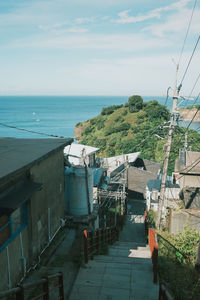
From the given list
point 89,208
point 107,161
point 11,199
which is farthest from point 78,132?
point 11,199

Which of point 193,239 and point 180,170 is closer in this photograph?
point 193,239

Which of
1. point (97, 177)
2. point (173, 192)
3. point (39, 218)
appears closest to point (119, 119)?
point (173, 192)

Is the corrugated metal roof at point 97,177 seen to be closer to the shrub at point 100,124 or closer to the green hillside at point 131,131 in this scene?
the green hillside at point 131,131

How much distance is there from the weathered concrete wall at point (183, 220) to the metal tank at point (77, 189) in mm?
7723

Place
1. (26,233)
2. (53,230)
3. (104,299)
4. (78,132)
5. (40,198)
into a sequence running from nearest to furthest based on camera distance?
(104,299)
(26,233)
(40,198)
(53,230)
(78,132)

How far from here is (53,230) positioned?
32.0 ft

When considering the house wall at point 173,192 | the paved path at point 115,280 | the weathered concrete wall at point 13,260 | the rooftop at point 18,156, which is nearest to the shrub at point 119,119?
the house wall at point 173,192

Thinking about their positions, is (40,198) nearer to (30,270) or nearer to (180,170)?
(30,270)

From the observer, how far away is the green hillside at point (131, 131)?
52.7 m

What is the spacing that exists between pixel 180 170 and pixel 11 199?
717 inches

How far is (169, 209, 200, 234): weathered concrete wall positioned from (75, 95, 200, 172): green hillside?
26.5m

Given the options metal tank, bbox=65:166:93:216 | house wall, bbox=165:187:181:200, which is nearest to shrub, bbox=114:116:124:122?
house wall, bbox=165:187:181:200

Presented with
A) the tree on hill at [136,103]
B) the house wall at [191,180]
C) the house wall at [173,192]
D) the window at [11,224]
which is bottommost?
the house wall at [173,192]

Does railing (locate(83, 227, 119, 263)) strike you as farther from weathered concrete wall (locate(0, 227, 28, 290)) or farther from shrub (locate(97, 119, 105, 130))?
shrub (locate(97, 119, 105, 130))
